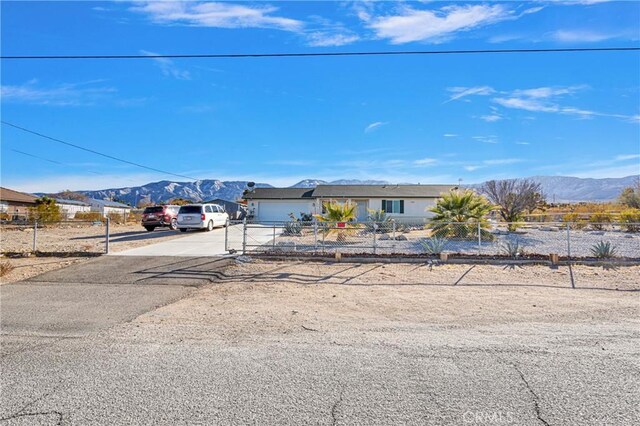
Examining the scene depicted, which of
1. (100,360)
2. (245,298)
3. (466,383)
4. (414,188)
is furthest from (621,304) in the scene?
(414,188)

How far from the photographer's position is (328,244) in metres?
15.2

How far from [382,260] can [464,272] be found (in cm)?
244

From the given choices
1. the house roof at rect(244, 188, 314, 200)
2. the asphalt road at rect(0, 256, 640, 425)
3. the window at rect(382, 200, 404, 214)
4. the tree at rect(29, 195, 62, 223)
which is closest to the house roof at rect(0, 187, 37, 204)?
the tree at rect(29, 195, 62, 223)

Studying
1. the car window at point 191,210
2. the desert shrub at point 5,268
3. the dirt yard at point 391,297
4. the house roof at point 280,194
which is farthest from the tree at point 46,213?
the dirt yard at point 391,297

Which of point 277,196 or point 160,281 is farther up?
point 277,196

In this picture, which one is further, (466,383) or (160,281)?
(160,281)

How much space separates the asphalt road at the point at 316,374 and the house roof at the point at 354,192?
1104 inches

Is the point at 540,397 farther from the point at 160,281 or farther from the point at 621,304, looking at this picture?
the point at 160,281

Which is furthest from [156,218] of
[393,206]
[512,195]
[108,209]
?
[108,209]

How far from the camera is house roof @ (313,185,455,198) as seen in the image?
1331 inches

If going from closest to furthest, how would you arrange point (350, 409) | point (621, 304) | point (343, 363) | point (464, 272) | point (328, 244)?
point (350, 409)
point (343, 363)
point (621, 304)
point (464, 272)
point (328, 244)

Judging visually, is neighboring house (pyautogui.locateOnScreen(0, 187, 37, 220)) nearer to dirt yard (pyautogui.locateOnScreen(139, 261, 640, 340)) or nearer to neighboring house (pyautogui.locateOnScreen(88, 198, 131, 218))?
neighboring house (pyautogui.locateOnScreen(88, 198, 131, 218))

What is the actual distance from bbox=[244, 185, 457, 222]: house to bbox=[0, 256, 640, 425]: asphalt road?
27147 mm

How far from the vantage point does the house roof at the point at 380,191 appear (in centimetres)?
3381
